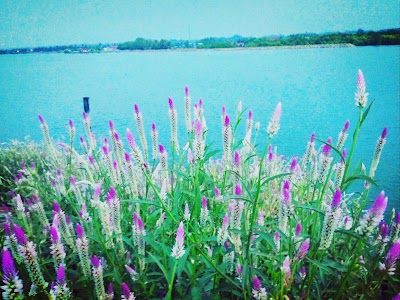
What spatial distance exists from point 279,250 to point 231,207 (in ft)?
0.86

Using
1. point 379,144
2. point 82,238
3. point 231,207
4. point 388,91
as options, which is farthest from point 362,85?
point 388,91

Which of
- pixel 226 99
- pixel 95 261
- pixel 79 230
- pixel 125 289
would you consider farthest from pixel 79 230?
pixel 226 99

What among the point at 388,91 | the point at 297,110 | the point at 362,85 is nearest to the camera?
the point at 362,85

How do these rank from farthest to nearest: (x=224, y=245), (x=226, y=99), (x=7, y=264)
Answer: (x=226, y=99) → (x=224, y=245) → (x=7, y=264)

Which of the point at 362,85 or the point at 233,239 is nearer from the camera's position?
the point at 362,85

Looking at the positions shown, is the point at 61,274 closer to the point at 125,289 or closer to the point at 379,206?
the point at 125,289

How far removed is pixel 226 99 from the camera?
20.5 feet

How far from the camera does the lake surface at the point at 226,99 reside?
4.95m

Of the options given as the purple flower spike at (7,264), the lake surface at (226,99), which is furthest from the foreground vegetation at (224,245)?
the lake surface at (226,99)

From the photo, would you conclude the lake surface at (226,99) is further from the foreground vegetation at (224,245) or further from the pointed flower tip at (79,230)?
the pointed flower tip at (79,230)

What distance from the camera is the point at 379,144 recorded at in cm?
100

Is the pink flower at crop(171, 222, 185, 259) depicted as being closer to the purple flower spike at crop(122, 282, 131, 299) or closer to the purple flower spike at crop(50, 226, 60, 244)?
the purple flower spike at crop(122, 282, 131, 299)

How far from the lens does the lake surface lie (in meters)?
4.95

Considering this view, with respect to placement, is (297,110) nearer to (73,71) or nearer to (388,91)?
(388,91)
